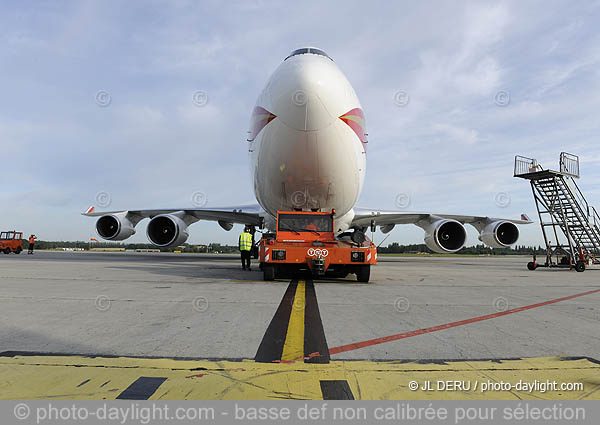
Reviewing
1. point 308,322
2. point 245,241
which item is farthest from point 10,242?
point 308,322

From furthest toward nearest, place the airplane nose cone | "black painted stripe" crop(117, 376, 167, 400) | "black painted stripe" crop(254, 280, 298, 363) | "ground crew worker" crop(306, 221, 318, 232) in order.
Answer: "ground crew worker" crop(306, 221, 318, 232)
the airplane nose cone
"black painted stripe" crop(254, 280, 298, 363)
"black painted stripe" crop(117, 376, 167, 400)

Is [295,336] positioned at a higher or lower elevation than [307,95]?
lower

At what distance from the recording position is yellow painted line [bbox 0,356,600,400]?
186cm

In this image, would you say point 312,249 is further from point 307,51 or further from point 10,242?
point 10,242

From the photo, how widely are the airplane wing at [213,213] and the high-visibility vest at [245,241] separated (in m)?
3.65

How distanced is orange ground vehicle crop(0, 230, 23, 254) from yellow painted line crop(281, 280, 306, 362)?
24311 millimetres

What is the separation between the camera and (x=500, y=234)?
16.3 metres

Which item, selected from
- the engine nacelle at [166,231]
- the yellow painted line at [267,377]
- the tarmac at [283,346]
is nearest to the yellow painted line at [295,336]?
the tarmac at [283,346]

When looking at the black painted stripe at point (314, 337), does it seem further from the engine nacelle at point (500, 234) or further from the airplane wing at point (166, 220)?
the engine nacelle at point (500, 234)

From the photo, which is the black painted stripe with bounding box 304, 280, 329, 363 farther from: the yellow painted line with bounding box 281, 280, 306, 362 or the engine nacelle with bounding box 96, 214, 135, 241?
the engine nacelle with bounding box 96, 214, 135, 241

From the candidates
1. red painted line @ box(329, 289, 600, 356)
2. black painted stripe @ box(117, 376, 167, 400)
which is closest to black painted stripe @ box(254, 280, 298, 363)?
red painted line @ box(329, 289, 600, 356)

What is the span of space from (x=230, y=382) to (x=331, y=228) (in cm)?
657

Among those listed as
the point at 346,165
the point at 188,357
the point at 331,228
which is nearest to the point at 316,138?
the point at 346,165

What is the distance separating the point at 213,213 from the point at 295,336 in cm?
1319
